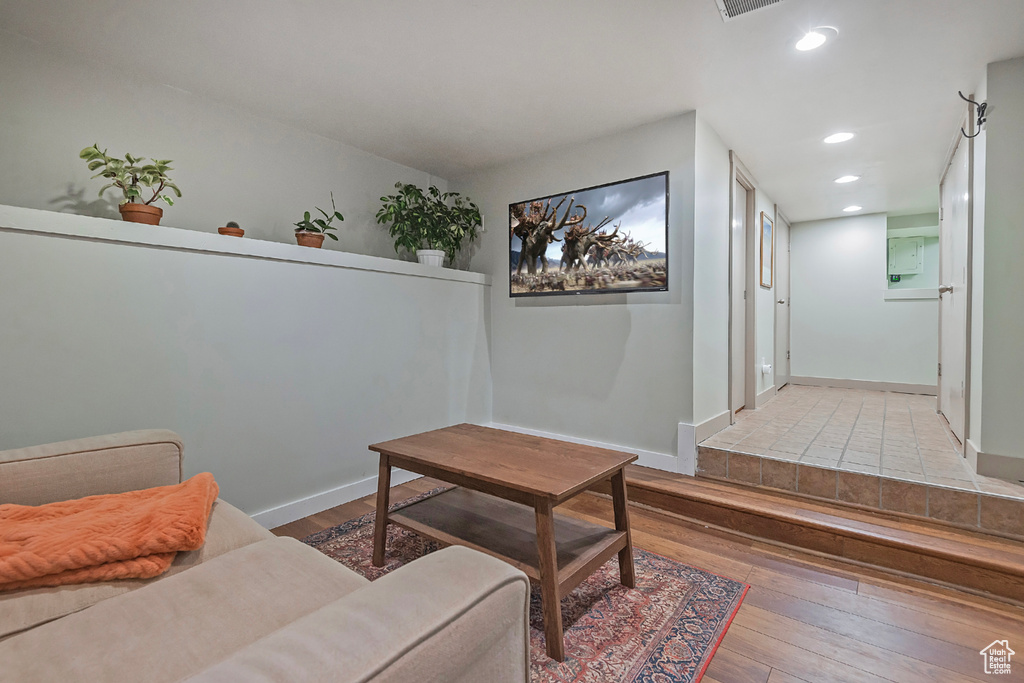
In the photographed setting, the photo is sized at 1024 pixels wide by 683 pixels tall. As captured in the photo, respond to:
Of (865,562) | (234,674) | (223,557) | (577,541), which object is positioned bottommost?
(865,562)

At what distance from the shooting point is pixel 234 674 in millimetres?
535

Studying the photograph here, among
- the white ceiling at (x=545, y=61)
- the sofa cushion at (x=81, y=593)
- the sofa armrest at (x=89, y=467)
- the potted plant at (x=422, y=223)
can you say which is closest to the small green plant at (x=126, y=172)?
the white ceiling at (x=545, y=61)

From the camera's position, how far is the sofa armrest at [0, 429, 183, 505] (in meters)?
1.32

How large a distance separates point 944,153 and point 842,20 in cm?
236

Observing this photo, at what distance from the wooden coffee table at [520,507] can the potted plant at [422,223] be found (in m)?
1.64

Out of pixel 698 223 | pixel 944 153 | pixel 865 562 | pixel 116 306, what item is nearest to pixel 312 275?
pixel 116 306

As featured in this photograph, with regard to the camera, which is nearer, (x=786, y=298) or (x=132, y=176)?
(x=132, y=176)

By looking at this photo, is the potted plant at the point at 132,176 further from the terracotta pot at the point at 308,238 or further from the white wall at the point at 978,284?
the white wall at the point at 978,284

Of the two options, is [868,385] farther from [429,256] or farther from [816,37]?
[429,256]

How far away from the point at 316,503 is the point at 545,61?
263 cm

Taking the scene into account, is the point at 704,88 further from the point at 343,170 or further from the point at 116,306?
the point at 116,306

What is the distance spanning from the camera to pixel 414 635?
0.62 metres

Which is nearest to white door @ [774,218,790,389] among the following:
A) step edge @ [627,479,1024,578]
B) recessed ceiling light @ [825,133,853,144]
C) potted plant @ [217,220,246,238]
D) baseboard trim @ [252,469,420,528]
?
recessed ceiling light @ [825,133,853,144]

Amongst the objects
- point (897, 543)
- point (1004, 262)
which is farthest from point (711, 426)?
point (1004, 262)
